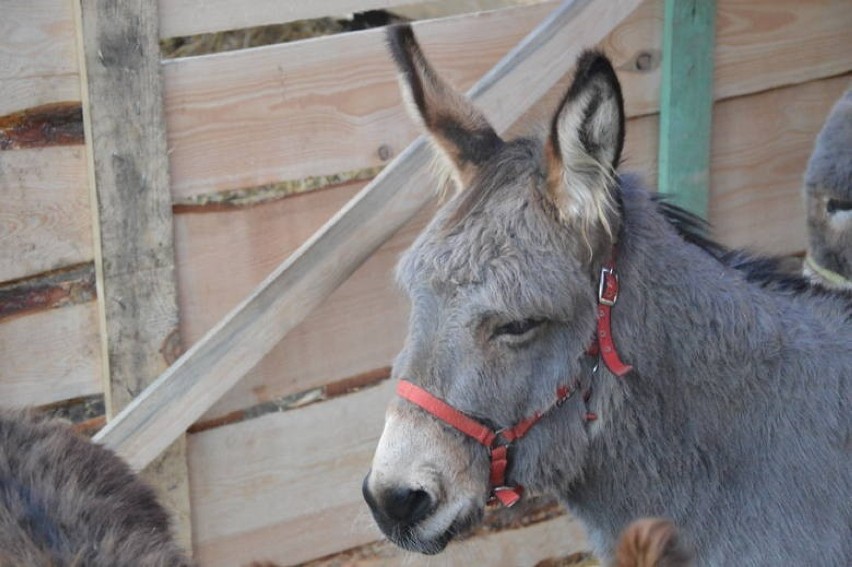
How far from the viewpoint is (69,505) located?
8.73 feet

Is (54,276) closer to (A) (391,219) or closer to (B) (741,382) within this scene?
(A) (391,219)

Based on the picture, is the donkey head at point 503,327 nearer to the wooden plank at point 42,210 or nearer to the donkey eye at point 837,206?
the wooden plank at point 42,210

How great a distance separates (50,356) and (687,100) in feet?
8.29

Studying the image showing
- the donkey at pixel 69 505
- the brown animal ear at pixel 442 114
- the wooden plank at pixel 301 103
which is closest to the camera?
the donkey at pixel 69 505

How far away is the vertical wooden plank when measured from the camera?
379cm

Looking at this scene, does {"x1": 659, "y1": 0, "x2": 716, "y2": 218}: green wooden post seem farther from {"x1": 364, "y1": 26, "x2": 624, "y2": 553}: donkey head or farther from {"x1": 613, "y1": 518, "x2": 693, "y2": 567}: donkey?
{"x1": 613, "y1": 518, "x2": 693, "y2": 567}: donkey

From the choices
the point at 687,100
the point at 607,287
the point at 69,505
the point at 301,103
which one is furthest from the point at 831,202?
the point at 69,505

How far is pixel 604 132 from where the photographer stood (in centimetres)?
285

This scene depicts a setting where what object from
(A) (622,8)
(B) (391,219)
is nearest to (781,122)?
(A) (622,8)

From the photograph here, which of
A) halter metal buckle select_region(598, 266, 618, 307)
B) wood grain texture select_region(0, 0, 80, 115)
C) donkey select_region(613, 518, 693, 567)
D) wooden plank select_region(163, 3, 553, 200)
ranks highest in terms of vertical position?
wood grain texture select_region(0, 0, 80, 115)

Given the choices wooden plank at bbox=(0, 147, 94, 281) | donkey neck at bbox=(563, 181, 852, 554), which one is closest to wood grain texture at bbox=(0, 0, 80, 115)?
wooden plank at bbox=(0, 147, 94, 281)

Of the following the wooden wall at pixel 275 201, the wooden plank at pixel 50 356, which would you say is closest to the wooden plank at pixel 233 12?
the wooden wall at pixel 275 201

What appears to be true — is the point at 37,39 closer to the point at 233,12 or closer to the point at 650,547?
the point at 233,12

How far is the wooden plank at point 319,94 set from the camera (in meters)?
4.02
